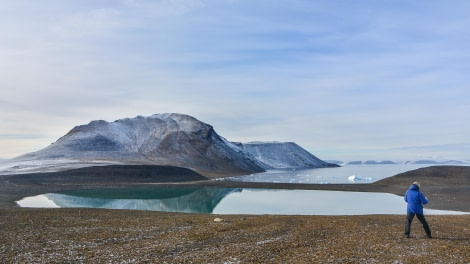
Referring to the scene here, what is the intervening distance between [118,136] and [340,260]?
162 metres

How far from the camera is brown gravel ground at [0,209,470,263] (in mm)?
15148

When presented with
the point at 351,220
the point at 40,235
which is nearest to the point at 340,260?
the point at 351,220

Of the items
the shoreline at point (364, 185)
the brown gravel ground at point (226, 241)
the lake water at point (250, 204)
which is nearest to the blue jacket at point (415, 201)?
the brown gravel ground at point (226, 241)

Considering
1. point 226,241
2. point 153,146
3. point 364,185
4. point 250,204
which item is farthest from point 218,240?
point 153,146

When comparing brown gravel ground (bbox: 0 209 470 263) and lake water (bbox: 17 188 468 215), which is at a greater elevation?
brown gravel ground (bbox: 0 209 470 263)

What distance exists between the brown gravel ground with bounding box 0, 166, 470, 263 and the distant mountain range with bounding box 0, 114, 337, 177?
10303 centimetres


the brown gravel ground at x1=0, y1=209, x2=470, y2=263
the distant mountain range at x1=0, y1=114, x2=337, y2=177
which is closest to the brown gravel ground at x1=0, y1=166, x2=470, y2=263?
the brown gravel ground at x1=0, y1=209, x2=470, y2=263

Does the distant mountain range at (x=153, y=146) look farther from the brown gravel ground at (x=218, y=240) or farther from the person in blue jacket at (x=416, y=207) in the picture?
the person in blue jacket at (x=416, y=207)

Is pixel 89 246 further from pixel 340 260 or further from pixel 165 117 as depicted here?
pixel 165 117

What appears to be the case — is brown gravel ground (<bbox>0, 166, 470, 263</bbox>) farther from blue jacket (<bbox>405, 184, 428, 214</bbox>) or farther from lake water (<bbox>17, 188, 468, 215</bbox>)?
lake water (<bbox>17, 188, 468, 215</bbox>)

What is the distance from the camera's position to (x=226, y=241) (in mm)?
18406

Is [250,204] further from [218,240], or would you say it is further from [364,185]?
[364,185]

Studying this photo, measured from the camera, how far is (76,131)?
165 meters

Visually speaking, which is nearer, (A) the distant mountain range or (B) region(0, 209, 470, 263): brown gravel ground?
(B) region(0, 209, 470, 263): brown gravel ground
